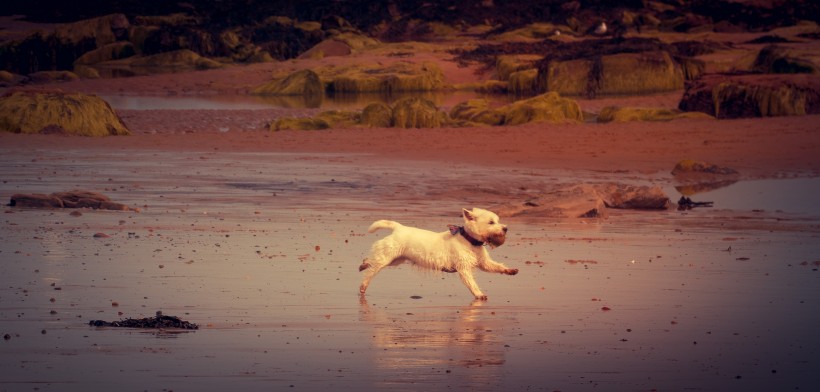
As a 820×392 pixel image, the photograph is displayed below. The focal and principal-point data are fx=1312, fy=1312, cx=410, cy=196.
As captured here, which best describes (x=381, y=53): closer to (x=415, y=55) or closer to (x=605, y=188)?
(x=415, y=55)

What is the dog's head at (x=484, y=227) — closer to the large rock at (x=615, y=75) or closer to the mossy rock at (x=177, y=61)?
the large rock at (x=615, y=75)

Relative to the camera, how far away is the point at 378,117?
23.6 m

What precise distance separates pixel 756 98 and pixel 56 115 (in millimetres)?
12206

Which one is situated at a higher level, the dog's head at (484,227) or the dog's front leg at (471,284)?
the dog's head at (484,227)

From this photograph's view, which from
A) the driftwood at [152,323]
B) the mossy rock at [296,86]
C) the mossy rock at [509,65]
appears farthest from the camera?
the mossy rock at [509,65]

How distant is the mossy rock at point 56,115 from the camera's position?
68.6ft

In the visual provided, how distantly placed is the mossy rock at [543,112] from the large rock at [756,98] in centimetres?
227

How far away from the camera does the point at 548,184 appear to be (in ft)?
51.7

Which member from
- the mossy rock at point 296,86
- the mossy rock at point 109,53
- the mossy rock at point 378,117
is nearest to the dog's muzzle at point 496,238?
the mossy rock at point 378,117

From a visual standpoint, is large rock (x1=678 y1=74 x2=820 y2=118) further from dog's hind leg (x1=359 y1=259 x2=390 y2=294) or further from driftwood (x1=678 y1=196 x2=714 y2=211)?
dog's hind leg (x1=359 y1=259 x2=390 y2=294)

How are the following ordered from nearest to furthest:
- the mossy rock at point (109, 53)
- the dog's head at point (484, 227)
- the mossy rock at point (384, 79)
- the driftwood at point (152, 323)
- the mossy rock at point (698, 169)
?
the driftwood at point (152, 323), the dog's head at point (484, 227), the mossy rock at point (698, 169), the mossy rock at point (384, 79), the mossy rock at point (109, 53)

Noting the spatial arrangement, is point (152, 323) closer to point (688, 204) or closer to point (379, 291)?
point (379, 291)

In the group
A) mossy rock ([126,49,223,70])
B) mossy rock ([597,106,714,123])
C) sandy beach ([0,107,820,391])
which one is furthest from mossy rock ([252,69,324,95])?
sandy beach ([0,107,820,391])

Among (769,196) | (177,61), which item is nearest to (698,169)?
(769,196)
